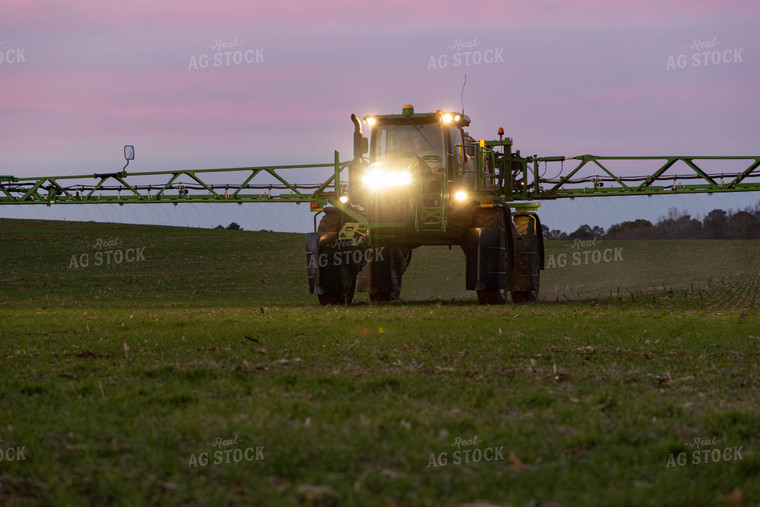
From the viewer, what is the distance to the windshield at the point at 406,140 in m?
22.9

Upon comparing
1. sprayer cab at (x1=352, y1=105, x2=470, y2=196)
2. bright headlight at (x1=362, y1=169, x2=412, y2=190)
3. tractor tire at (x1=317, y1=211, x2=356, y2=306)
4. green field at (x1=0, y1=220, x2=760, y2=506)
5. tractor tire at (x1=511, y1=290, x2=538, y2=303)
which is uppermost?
sprayer cab at (x1=352, y1=105, x2=470, y2=196)

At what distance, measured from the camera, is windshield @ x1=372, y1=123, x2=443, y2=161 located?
22.9m

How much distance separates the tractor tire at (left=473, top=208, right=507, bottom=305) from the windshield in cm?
227

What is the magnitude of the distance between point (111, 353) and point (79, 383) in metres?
2.74

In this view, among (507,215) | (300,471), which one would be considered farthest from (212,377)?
(507,215)

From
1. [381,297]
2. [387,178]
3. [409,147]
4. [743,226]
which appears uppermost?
[409,147]

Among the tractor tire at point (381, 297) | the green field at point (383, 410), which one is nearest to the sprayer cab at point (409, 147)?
the tractor tire at point (381, 297)

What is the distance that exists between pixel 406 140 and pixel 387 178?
1.48 m

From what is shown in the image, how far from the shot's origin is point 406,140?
2314 cm

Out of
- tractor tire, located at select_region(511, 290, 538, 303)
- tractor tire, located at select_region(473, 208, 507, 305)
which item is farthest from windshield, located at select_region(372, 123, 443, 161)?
tractor tire, located at select_region(511, 290, 538, 303)

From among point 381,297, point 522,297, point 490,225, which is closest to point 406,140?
point 490,225

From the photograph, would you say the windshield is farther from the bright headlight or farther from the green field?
the green field

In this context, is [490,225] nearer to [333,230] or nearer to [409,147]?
[409,147]

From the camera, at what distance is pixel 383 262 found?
89.8ft
